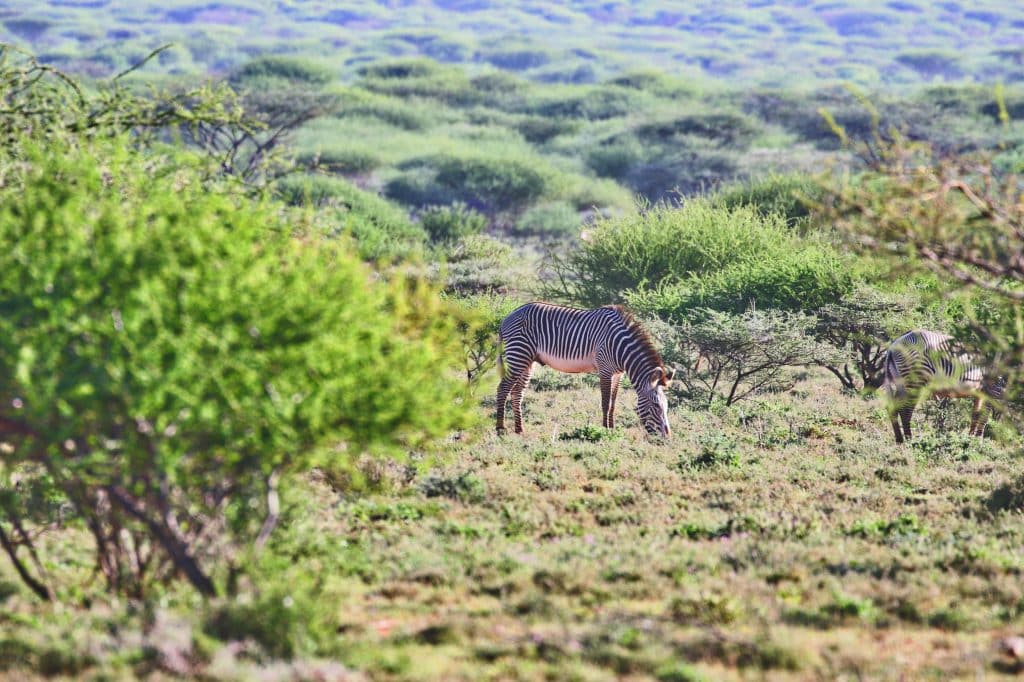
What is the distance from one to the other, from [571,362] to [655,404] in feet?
9.11

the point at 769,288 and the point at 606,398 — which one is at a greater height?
the point at 769,288

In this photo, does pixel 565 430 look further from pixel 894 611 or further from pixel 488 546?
pixel 894 611

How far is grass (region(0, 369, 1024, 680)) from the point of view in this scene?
761 cm

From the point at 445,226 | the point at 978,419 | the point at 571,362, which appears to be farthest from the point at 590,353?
the point at 445,226

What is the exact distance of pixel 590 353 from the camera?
18.8m

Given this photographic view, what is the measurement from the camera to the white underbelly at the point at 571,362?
19.0 metres

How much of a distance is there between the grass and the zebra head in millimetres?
512

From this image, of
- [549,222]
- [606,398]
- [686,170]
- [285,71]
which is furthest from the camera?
[285,71]

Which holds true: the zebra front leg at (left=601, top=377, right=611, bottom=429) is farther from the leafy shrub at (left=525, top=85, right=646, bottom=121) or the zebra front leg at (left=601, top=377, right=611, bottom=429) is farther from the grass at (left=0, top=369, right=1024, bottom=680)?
the leafy shrub at (left=525, top=85, right=646, bottom=121)

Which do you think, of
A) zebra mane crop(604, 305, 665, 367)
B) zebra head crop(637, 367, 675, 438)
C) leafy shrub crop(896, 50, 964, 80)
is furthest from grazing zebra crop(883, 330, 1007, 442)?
leafy shrub crop(896, 50, 964, 80)

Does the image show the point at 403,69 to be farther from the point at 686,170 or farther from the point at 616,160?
the point at 686,170

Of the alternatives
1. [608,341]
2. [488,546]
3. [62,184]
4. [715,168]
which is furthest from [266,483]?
[715,168]

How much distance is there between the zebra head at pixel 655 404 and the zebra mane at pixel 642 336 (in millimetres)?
199

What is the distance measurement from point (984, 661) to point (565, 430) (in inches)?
443
